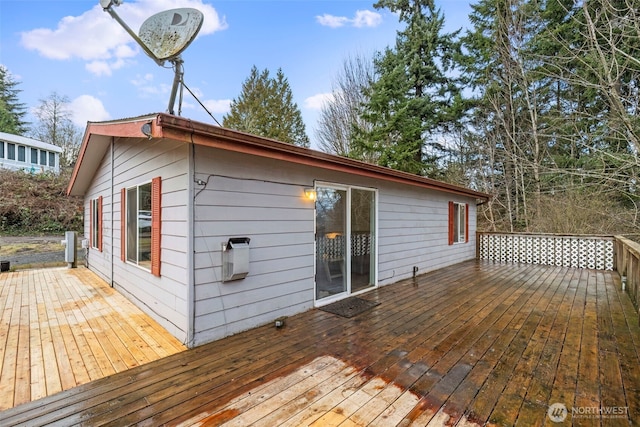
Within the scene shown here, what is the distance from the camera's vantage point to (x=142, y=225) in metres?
3.92

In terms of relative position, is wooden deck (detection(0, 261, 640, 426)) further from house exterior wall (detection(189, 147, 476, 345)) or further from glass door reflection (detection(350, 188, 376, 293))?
glass door reflection (detection(350, 188, 376, 293))

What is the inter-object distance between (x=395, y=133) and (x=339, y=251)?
8169mm

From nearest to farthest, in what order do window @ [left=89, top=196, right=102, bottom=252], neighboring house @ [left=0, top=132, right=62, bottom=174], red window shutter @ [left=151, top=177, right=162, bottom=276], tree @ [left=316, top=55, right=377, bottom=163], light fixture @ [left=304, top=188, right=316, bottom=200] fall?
red window shutter @ [left=151, top=177, right=162, bottom=276] → light fixture @ [left=304, top=188, right=316, bottom=200] → window @ [left=89, top=196, right=102, bottom=252] → tree @ [left=316, top=55, right=377, bottom=163] → neighboring house @ [left=0, top=132, right=62, bottom=174]

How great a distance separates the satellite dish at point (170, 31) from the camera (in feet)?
10.7

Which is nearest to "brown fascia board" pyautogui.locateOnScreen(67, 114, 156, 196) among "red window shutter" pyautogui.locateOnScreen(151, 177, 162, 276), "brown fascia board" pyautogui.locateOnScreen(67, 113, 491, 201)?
"brown fascia board" pyautogui.locateOnScreen(67, 113, 491, 201)

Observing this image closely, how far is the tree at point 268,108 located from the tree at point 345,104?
369cm

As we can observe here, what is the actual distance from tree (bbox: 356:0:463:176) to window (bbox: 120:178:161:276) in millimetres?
8422

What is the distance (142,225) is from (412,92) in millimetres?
10903

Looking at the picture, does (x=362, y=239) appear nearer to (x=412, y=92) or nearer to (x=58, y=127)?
(x=412, y=92)

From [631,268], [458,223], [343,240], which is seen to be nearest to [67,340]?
[343,240]

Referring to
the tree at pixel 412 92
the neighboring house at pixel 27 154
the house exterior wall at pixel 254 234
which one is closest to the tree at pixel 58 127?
the neighboring house at pixel 27 154

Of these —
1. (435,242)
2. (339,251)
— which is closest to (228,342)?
(339,251)

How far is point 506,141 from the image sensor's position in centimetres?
1112

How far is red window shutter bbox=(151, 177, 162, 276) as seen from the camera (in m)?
3.38
